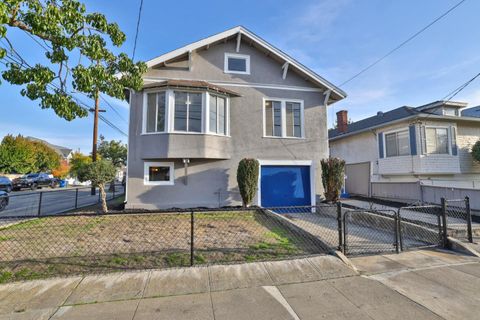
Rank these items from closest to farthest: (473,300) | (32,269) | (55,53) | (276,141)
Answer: (473,300), (32,269), (55,53), (276,141)

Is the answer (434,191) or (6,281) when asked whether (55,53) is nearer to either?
(6,281)

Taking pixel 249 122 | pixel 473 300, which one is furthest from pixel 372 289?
pixel 249 122

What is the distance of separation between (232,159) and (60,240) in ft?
21.6

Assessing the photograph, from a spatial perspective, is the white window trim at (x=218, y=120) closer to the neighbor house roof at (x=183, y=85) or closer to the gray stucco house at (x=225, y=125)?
the gray stucco house at (x=225, y=125)

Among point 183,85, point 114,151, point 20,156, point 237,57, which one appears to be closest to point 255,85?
point 237,57

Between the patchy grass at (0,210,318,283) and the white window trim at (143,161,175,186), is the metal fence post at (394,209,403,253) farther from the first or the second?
the white window trim at (143,161,175,186)

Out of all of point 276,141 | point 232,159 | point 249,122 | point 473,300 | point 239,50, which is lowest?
point 473,300

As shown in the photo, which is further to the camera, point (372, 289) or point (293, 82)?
point (293, 82)

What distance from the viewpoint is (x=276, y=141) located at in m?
11.1

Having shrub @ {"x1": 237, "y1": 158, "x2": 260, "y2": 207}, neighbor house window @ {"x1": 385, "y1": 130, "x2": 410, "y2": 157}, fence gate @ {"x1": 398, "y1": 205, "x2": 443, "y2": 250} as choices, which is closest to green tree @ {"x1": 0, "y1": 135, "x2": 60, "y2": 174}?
shrub @ {"x1": 237, "y1": 158, "x2": 260, "y2": 207}

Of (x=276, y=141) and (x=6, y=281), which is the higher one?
(x=276, y=141)

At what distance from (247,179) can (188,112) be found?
362cm

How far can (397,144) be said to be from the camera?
14211 millimetres

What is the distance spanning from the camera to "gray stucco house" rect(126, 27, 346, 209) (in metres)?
9.80
